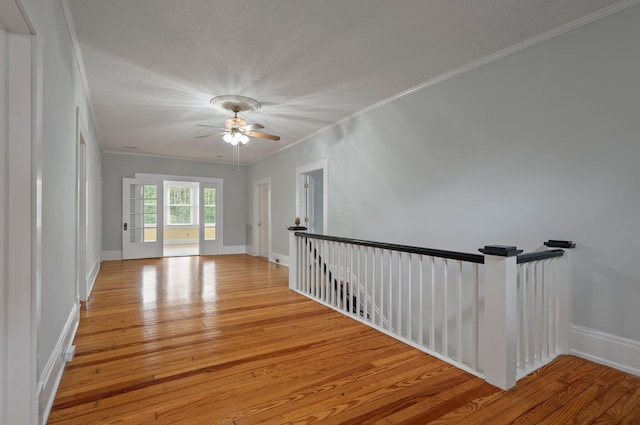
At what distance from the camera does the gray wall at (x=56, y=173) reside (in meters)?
1.76

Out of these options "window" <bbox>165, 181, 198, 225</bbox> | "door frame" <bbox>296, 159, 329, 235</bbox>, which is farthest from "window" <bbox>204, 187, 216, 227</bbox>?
"door frame" <bbox>296, 159, 329, 235</bbox>

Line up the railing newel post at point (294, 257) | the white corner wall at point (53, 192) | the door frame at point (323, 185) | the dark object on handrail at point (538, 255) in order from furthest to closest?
the door frame at point (323, 185)
the railing newel post at point (294, 257)
the dark object on handrail at point (538, 255)
the white corner wall at point (53, 192)

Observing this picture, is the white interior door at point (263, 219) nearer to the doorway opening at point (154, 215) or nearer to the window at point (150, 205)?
the doorway opening at point (154, 215)

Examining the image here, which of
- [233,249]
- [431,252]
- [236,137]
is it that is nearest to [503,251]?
[431,252]

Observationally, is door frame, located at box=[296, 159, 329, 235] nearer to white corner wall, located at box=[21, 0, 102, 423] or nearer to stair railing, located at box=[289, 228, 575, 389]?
stair railing, located at box=[289, 228, 575, 389]

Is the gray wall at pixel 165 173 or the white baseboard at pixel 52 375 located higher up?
the gray wall at pixel 165 173

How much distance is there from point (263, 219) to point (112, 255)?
11.6 ft

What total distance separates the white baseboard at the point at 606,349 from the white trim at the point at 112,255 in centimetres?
833

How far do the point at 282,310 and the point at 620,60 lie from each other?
11.8 ft

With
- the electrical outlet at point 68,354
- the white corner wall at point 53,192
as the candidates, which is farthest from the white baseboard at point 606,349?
the electrical outlet at point 68,354

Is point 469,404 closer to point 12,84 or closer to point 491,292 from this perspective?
point 491,292

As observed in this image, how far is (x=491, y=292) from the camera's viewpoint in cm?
204

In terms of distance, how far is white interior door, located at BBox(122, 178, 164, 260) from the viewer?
7504mm

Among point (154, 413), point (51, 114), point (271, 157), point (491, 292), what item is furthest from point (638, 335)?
point (271, 157)
